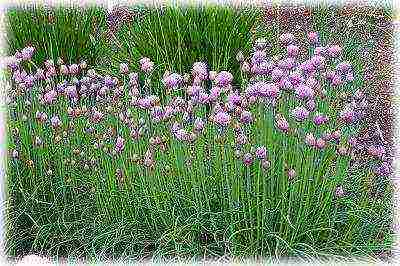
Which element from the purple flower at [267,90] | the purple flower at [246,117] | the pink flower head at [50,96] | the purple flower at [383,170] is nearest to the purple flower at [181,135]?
the purple flower at [246,117]

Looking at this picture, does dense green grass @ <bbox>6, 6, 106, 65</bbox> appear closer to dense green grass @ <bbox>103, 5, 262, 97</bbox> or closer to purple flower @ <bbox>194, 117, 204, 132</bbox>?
dense green grass @ <bbox>103, 5, 262, 97</bbox>

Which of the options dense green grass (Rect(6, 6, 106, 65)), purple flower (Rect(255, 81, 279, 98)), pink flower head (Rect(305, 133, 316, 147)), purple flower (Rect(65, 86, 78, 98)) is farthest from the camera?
dense green grass (Rect(6, 6, 106, 65))

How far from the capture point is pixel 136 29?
512 cm

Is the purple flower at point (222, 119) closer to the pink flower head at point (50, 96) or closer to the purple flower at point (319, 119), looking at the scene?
the purple flower at point (319, 119)

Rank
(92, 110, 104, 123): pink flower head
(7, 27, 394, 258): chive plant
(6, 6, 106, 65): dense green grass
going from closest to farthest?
(7, 27, 394, 258): chive plant → (92, 110, 104, 123): pink flower head → (6, 6, 106, 65): dense green grass

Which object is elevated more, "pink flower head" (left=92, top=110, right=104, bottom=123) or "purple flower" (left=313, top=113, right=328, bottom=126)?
"purple flower" (left=313, top=113, right=328, bottom=126)

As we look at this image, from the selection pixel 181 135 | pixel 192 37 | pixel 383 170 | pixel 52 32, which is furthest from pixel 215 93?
pixel 52 32

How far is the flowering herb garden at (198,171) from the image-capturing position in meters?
3.57

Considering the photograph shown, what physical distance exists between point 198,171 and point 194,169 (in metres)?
0.07

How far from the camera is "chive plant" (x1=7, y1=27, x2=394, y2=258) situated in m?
3.57

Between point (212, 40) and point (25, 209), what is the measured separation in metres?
1.64

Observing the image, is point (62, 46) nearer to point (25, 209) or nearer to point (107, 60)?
point (107, 60)

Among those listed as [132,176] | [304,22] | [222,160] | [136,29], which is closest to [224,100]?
[222,160]

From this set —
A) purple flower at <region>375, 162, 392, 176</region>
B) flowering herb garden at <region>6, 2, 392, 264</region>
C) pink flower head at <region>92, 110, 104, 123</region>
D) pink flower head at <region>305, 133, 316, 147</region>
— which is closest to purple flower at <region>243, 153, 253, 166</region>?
flowering herb garden at <region>6, 2, 392, 264</region>
